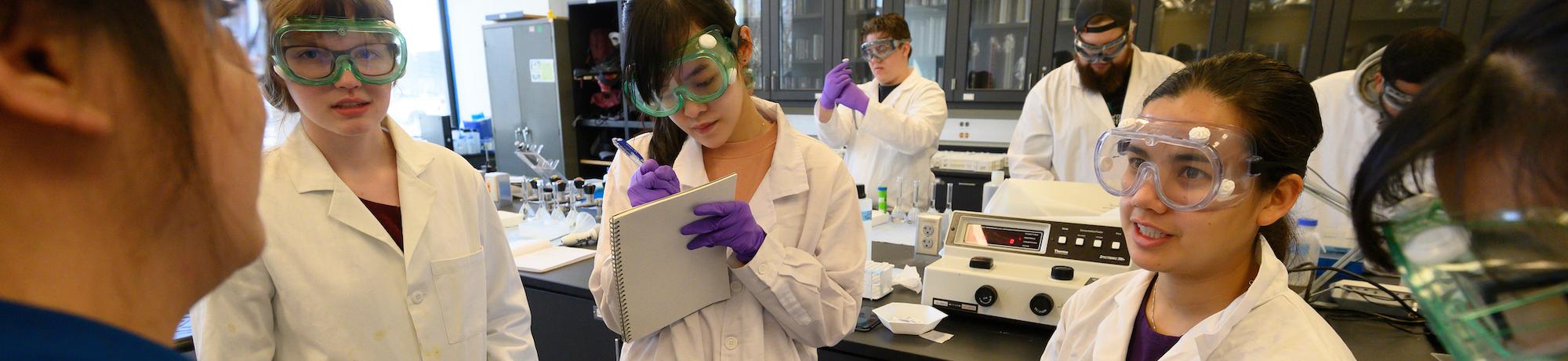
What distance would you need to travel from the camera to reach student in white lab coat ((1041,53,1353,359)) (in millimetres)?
1128

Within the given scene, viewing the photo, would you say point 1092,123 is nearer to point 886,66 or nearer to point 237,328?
point 886,66

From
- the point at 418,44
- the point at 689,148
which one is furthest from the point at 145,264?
the point at 418,44

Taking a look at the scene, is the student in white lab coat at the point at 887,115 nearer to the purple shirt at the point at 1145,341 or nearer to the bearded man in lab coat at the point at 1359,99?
the bearded man in lab coat at the point at 1359,99

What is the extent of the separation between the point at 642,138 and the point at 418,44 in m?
6.72

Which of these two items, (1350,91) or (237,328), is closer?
(237,328)

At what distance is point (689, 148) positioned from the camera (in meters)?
1.58

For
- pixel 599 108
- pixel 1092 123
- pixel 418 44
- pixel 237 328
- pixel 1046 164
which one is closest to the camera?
pixel 237 328

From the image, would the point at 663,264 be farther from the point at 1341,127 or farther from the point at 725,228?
the point at 1341,127

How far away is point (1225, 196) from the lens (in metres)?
1.13

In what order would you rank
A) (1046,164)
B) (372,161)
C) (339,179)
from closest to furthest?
1. (339,179)
2. (372,161)
3. (1046,164)

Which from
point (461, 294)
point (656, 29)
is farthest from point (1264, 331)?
point (461, 294)

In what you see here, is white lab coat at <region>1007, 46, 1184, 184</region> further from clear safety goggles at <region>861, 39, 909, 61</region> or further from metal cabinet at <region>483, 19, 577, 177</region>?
metal cabinet at <region>483, 19, 577, 177</region>

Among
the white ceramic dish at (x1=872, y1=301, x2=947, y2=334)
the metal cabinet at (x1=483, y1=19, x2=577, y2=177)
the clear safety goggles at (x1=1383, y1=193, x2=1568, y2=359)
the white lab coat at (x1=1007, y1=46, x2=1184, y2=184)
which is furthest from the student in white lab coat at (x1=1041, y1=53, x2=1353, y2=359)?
the metal cabinet at (x1=483, y1=19, x2=577, y2=177)

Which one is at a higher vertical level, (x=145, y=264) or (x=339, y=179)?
(x=145, y=264)
